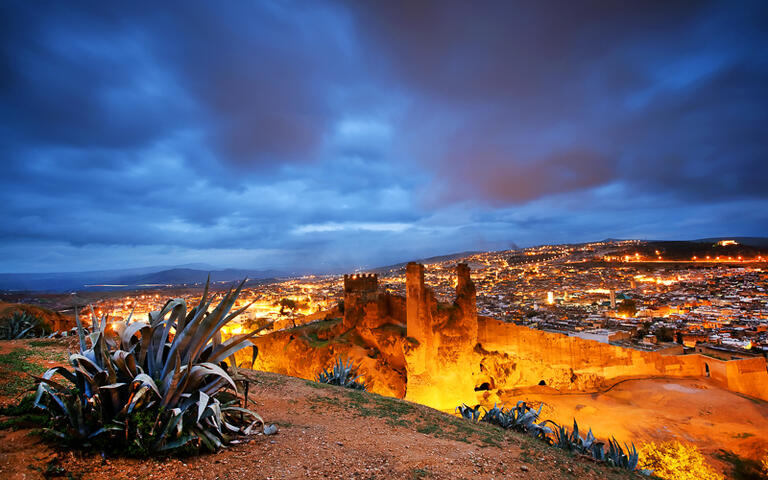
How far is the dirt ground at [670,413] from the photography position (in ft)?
43.7

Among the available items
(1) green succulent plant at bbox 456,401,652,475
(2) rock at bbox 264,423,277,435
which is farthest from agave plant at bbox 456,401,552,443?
(2) rock at bbox 264,423,277,435

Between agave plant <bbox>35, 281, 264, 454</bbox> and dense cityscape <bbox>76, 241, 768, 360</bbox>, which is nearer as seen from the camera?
agave plant <bbox>35, 281, 264, 454</bbox>

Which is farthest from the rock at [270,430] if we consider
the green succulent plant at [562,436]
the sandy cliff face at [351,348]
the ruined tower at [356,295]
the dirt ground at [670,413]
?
the ruined tower at [356,295]

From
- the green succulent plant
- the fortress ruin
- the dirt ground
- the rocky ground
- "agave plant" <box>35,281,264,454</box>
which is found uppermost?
"agave plant" <box>35,281,264,454</box>

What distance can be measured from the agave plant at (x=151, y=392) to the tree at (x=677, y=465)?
43.4 feet

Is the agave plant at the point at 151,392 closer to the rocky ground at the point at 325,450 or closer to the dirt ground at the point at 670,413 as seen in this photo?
the rocky ground at the point at 325,450

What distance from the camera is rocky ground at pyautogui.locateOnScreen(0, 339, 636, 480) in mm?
2227

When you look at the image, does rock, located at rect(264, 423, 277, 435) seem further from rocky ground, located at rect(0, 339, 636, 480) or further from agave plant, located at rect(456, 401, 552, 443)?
agave plant, located at rect(456, 401, 552, 443)

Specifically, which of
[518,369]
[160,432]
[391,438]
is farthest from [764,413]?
[160,432]

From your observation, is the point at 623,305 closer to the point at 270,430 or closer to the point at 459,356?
the point at 459,356

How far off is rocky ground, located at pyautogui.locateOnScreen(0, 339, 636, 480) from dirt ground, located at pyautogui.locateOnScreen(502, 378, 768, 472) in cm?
1308

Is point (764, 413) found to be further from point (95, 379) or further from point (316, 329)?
point (95, 379)

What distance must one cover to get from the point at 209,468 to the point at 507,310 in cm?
3435

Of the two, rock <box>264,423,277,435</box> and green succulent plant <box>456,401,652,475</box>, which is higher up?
rock <box>264,423,277,435</box>
